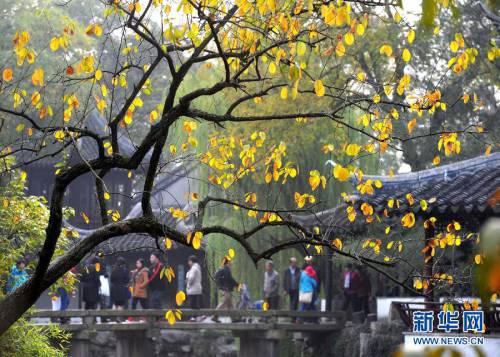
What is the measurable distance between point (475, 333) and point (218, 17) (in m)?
7.25

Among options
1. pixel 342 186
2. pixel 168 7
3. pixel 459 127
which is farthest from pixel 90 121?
pixel 168 7

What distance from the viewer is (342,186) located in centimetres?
Answer: 2478

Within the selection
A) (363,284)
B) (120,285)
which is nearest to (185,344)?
(120,285)

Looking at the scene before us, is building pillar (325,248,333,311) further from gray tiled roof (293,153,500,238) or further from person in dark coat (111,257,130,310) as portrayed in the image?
gray tiled roof (293,153,500,238)

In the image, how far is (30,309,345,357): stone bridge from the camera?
2136 cm

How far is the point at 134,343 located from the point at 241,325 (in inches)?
113

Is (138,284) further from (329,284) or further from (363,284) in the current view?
(363,284)

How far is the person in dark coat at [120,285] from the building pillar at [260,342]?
9.29 feet

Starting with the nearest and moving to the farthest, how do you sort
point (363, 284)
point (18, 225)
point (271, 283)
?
point (18, 225), point (363, 284), point (271, 283)

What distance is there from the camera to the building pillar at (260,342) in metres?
21.5

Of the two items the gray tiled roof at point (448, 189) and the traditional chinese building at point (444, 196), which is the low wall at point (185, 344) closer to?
the gray tiled roof at point (448, 189)

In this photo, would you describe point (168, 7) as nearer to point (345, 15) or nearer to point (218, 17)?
point (218, 17)

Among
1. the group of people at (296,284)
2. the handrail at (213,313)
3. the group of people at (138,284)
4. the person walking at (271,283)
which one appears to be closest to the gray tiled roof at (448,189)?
the group of people at (296,284)

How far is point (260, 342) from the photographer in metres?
21.9
